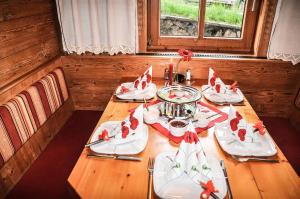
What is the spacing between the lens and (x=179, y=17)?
7.97 feet

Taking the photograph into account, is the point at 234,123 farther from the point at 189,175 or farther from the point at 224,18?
the point at 224,18

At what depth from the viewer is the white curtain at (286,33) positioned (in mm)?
2080

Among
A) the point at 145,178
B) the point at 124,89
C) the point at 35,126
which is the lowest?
the point at 35,126

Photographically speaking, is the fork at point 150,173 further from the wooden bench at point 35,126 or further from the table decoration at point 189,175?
the wooden bench at point 35,126

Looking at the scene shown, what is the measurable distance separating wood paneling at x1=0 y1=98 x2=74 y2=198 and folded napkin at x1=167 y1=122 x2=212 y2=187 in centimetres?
106

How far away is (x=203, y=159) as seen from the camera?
1.09 meters

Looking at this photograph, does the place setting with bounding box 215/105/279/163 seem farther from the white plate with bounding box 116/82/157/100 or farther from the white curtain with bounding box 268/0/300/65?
the white curtain with bounding box 268/0/300/65

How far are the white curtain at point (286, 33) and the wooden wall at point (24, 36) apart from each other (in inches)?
80.4

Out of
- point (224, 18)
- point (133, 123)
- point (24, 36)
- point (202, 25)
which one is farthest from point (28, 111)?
point (224, 18)

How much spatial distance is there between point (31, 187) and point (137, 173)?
76cm

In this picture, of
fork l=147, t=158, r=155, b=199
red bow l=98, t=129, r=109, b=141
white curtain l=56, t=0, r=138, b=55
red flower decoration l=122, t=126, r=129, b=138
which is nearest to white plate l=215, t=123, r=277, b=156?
fork l=147, t=158, r=155, b=199

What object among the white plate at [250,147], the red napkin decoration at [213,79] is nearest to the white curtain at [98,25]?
the red napkin decoration at [213,79]

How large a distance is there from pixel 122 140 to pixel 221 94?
0.92 m

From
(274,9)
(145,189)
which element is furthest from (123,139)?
(274,9)
